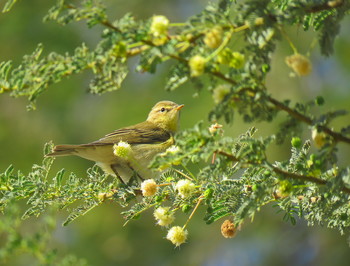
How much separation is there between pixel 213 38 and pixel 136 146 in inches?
131

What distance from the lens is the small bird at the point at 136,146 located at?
186 inches

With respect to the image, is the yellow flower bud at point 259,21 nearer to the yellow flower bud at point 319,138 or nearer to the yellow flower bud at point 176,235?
the yellow flower bud at point 319,138

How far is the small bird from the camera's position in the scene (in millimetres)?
4734

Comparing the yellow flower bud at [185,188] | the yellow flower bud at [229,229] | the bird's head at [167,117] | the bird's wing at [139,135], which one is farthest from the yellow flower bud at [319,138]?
the bird's head at [167,117]

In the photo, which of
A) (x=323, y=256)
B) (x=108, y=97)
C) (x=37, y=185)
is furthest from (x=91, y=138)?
(x=37, y=185)

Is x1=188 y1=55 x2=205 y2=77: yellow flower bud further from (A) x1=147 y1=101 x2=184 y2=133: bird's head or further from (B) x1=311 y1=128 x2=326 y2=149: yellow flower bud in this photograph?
(A) x1=147 y1=101 x2=184 y2=133: bird's head

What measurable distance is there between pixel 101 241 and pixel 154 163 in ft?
23.2

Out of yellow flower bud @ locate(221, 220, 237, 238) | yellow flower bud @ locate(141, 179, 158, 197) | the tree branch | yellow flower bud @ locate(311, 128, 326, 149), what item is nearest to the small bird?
yellow flower bud @ locate(141, 179, 158, 197)

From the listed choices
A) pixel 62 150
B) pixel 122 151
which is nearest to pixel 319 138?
pixel 122 151

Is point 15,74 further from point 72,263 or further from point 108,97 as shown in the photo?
point 108,97

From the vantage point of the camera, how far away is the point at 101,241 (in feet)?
29.6

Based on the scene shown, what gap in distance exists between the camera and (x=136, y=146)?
207 inches

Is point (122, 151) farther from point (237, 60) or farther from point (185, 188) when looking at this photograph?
point (237, 60)

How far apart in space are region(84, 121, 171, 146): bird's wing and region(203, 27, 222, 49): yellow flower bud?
2.96m
